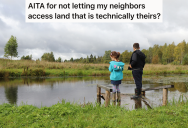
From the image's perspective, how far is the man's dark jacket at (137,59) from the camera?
5.81 metres

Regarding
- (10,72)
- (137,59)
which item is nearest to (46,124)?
(137,59)

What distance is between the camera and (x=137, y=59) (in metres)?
5.86

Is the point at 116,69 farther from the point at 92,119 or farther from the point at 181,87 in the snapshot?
the point at 181,87

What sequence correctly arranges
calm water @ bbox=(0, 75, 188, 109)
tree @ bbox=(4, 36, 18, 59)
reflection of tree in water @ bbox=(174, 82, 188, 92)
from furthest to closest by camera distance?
tree @ bbox=(4, 36, 18, 59) < reflection of tree in water @ bbox=(174, 82, 188, 92) < calm water @ bbox=(0, 75, 188, 109)

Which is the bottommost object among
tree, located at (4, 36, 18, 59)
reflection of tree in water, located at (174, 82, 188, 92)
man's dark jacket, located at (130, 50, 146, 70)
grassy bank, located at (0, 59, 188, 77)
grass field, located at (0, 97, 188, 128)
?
reflection of tree in water, located at (174, 82, 188, 92)

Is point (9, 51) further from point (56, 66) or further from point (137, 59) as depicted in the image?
point (137, 59)

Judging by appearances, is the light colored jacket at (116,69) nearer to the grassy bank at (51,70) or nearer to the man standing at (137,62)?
the man standing at (137,62)

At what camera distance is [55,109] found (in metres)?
4.74

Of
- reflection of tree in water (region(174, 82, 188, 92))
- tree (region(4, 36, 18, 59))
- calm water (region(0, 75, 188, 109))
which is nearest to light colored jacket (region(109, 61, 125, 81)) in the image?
calm water (region(0, 75, 188, 109))

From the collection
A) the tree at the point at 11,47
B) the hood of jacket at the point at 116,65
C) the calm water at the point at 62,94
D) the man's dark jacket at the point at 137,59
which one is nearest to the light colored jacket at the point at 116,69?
the hood of jacket at the point at 116,65

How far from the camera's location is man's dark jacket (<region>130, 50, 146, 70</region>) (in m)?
5.81

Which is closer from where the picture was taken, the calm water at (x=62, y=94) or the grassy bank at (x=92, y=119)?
the grassy bank at (x=92, y=119)

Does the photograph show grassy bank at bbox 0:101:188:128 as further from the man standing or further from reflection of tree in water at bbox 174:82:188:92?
reflection of tree in water at bbox 174:82:188:92

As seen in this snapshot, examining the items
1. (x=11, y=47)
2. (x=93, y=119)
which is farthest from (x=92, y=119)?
(x=11, y=47)
